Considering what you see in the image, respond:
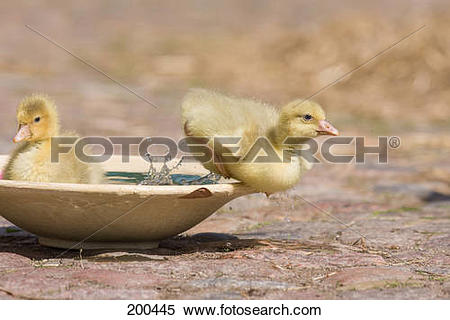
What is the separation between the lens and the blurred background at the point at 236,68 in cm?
959

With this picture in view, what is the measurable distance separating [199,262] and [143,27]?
1370 centimetres

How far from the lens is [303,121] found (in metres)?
3.76

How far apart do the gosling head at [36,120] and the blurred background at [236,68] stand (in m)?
3.17

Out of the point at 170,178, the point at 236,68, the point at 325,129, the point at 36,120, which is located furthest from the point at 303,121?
the point at 236,68

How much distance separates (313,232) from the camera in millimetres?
4668

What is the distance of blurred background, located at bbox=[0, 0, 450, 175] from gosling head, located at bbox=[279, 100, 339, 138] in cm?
398

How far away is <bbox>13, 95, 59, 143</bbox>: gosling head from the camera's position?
387cm

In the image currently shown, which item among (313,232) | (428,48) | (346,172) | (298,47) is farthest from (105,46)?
(313,232)

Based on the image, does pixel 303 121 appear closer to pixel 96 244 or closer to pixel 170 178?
pixel 170 178

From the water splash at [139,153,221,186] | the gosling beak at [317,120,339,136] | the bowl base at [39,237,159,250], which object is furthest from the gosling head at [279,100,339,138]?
the bowl base at [39,237,159,250]

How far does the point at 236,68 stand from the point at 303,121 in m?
9.15

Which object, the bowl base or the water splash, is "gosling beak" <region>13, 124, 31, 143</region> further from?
the water splash
